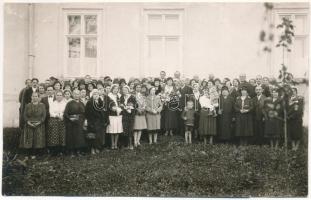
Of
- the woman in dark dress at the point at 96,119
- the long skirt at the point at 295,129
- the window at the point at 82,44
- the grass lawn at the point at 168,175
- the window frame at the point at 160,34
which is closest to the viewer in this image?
the grass lawn at the point at 168,175

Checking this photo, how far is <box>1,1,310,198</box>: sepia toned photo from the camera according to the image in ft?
18.0

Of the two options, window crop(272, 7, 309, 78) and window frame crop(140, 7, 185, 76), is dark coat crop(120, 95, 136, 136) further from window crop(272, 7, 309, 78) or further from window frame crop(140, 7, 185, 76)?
window crop(272, 7, 309, 78)

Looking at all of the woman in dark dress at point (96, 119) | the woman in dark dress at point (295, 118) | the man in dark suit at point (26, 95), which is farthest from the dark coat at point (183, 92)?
the man in dark suit at point (26, 95)

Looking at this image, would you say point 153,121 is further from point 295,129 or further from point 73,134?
point 295,129

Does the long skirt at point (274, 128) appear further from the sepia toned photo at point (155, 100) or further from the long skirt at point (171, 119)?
the long skirt at point (171, 119)

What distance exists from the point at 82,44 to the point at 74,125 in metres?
2.11

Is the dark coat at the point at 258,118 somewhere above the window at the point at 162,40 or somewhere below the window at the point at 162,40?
below

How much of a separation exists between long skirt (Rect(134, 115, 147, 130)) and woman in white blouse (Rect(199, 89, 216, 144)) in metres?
0.81

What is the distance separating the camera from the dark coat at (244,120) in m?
6.38

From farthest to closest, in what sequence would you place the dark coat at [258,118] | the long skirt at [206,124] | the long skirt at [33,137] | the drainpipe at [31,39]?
the drainpipe at [31,39]
the long skirt at [206,124]
the dark coat at [258,118]
the long skirt at [33,137]

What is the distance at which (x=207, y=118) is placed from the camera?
6.50 metres

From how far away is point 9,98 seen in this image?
620cm

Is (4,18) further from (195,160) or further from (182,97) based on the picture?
(195,160)

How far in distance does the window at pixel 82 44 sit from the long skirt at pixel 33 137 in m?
1.90
